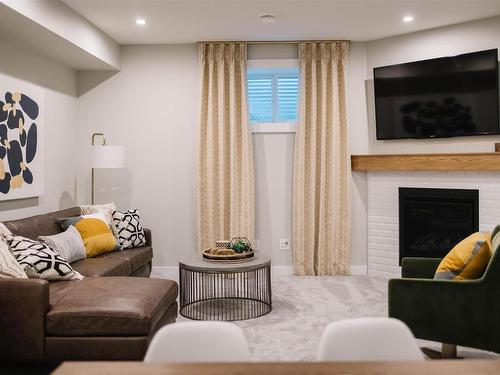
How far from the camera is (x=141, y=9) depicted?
14.3 ft

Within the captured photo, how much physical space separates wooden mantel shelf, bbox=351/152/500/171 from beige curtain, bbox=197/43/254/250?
48.9 inches

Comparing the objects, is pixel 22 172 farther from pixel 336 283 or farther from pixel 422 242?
pixel 422 242

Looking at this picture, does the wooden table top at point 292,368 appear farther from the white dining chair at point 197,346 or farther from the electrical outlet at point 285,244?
the electrical outlet at point 285,244

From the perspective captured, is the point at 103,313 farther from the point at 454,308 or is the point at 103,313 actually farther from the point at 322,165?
the point at 322,165

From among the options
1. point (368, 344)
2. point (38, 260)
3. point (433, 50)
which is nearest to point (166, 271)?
point (38, 260)

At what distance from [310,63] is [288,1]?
135cm

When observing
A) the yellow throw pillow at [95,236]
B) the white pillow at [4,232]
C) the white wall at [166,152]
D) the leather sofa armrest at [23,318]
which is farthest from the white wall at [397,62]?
the leather sofa armrest at [23,318]

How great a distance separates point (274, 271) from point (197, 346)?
422 centimetres

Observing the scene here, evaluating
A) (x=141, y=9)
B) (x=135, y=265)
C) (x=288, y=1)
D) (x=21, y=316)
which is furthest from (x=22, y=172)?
(x=288, y=1)

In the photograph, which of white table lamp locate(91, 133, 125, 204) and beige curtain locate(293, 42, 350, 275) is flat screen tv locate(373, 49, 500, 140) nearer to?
beige curtain locate(293, 42, 350, 275)

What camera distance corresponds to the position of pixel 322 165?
545cm

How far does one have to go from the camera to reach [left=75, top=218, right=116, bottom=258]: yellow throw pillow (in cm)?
426

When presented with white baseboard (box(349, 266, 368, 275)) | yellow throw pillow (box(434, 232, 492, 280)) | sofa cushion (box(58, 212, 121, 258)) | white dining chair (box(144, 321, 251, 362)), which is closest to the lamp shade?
sofa cushion (box(58, 212, 121, 258))

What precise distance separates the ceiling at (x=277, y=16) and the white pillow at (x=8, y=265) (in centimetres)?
222
